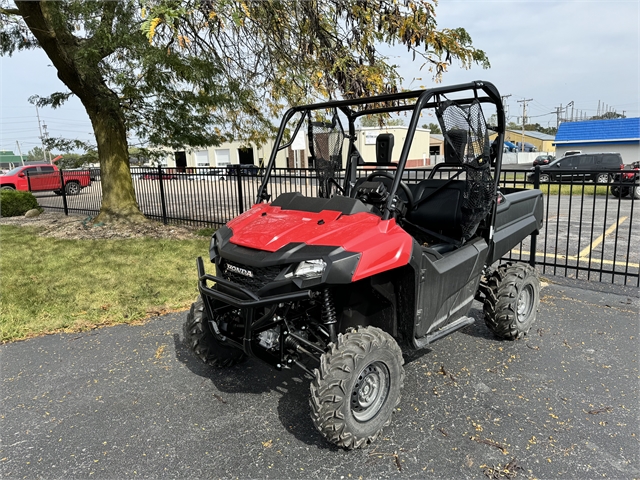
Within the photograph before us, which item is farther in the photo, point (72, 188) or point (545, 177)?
point (72, 188)

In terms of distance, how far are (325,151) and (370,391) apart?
2308 mm

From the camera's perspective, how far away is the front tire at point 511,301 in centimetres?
414

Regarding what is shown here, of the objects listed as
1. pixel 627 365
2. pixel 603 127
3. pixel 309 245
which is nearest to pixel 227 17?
pixel 309 245

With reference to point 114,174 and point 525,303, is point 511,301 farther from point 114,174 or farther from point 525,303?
point 114,174

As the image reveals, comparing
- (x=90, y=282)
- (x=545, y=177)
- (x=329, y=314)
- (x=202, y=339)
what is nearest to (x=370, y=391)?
(x=329, y=314)

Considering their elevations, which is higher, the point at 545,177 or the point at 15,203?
the point at 545,177

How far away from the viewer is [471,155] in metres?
3.69

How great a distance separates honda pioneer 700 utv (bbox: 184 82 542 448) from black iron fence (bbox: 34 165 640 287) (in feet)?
7.61

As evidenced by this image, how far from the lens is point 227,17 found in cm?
545

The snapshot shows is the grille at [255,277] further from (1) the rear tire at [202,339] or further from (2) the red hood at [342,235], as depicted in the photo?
(1) the rear tire at [202,339]

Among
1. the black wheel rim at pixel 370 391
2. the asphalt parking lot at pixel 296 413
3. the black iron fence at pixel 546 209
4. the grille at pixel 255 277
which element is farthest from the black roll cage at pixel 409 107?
the black iron fence at pixel 546 209

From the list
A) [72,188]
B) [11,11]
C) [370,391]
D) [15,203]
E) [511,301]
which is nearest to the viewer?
[370,391]

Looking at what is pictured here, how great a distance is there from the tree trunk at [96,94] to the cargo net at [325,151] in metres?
5.38

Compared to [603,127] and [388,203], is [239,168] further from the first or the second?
[603,127]
